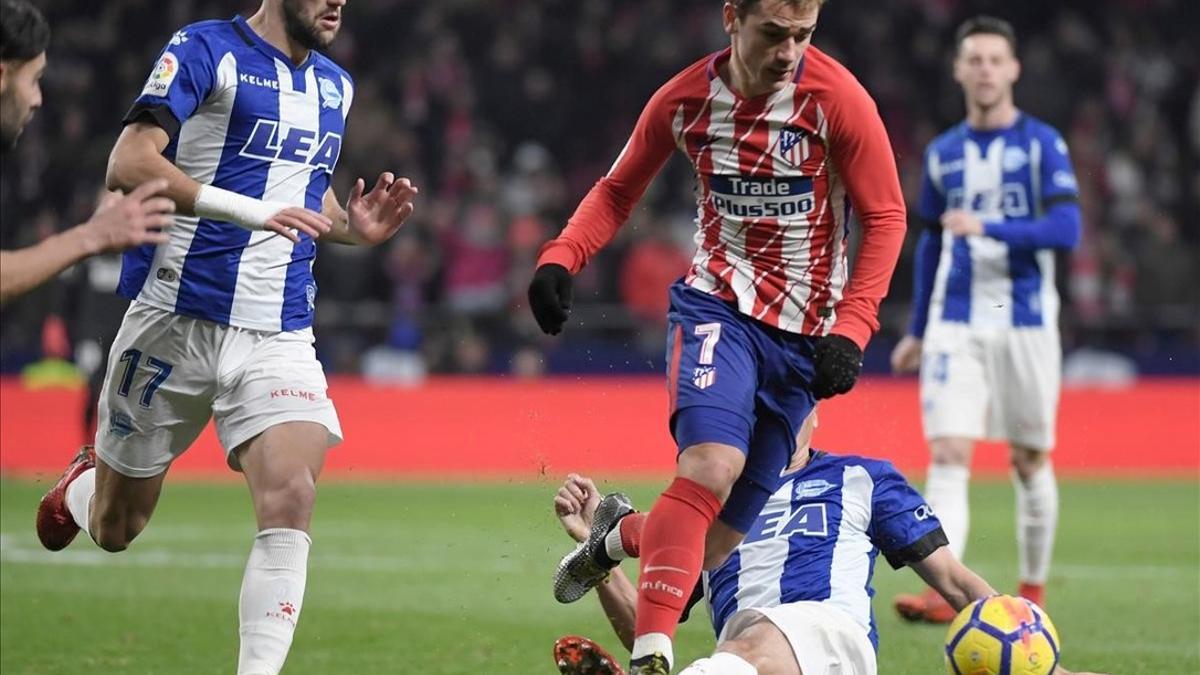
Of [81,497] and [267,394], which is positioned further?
[81,497]

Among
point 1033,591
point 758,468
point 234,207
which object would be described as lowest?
point 1033,591

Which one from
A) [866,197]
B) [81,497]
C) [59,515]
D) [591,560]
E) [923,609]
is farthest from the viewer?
[923,609]

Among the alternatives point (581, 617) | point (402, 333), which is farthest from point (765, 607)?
point (402, 333)

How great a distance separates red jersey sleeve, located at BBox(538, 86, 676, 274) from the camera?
5742mm

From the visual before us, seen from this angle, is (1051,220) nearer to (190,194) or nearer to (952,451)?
(952,451)

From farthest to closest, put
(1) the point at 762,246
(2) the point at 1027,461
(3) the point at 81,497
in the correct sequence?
(2) the point at 1027,461 → (3) the point at 81,497 → (1) the point at 762,246

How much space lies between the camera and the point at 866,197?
220 inches

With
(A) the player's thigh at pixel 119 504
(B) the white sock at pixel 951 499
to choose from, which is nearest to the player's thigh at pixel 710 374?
(A) the player's thigh at pixel 119 504

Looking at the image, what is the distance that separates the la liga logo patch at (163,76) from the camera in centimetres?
581

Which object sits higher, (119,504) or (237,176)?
(237,176)

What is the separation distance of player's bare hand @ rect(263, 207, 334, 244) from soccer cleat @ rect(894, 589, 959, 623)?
3.88 meters

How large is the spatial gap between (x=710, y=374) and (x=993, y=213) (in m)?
4.15

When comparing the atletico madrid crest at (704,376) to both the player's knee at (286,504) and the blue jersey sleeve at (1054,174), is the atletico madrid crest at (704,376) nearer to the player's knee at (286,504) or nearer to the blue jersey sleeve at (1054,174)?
the player's knee at (286,504)

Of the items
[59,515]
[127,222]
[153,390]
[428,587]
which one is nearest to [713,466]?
[127,222]
